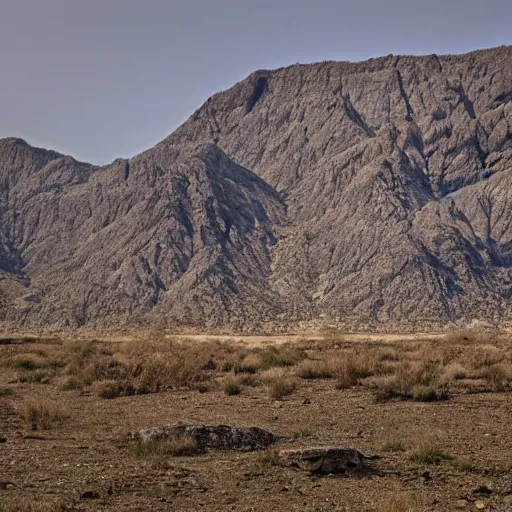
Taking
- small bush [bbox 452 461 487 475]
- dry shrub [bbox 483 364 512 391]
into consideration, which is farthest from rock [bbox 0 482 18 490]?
dry shrub [bbox 483 364 512 391]

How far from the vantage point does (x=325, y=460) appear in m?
12.2

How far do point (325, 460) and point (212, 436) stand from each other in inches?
112

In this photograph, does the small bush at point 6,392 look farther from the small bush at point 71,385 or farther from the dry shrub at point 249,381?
the dry shrub at point 249,381

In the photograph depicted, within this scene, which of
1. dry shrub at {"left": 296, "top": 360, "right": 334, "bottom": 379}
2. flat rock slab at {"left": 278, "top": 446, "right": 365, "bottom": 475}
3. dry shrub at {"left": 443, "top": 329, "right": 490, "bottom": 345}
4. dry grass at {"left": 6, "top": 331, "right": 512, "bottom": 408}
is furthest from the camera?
dry shrub at {"left": 443, "top": 329, "right": 490, "bottom": 345}

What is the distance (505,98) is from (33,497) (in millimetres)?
121747

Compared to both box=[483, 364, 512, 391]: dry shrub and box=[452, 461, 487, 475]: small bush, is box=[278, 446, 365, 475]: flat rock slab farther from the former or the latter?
box=[483, 364, 512, 391]: dry shrub

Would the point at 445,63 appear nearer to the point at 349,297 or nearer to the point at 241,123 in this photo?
the point at 241,123

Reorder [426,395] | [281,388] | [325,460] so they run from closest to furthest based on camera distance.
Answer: [325,460] → [426,395] → [281,388]

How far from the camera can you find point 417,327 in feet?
229

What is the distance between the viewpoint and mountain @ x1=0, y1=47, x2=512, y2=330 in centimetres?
7956

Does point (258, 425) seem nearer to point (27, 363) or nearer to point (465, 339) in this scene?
point (27, 363)

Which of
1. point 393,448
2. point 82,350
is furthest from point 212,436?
point 82,350

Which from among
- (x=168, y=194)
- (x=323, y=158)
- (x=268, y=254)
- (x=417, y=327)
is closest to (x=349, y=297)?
(x=417, y=327)

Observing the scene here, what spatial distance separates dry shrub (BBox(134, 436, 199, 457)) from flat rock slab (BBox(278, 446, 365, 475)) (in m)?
1.88
